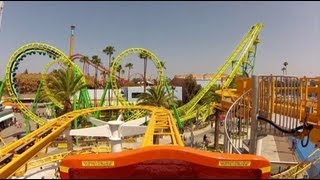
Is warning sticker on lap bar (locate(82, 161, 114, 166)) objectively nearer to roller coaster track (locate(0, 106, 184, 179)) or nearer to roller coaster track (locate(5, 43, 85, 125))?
roller coaster track (locate(0, 106, 184, 179))

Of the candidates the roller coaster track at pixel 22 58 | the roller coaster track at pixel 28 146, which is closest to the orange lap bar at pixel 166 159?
the roller coaster track at pixel 28 146

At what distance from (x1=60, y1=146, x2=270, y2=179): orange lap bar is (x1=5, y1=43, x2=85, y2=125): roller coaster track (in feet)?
109

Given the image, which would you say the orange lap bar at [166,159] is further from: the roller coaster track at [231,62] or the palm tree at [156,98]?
the roller coaster track at [231,62]

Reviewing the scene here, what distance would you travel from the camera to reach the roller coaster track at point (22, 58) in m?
38.9

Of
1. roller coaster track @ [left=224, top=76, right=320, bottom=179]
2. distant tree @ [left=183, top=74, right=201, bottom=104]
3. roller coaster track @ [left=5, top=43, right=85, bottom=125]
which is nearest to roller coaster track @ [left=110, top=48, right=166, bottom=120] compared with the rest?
roller coaster track @ [left=5, top=43, right=85, bottom=125]

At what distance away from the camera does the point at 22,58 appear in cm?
4031

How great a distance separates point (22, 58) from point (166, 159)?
37.0m

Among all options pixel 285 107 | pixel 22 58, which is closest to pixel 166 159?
pixel 285 107

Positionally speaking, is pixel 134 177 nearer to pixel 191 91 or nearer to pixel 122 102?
pixel 122 102

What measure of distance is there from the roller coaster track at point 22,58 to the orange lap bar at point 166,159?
3313 centimetres

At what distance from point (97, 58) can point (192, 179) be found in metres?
75.8

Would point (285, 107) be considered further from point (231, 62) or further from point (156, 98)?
point (231, 62)

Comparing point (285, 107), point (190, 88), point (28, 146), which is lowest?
point (28, 146)

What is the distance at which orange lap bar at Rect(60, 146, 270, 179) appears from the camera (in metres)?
7.29
